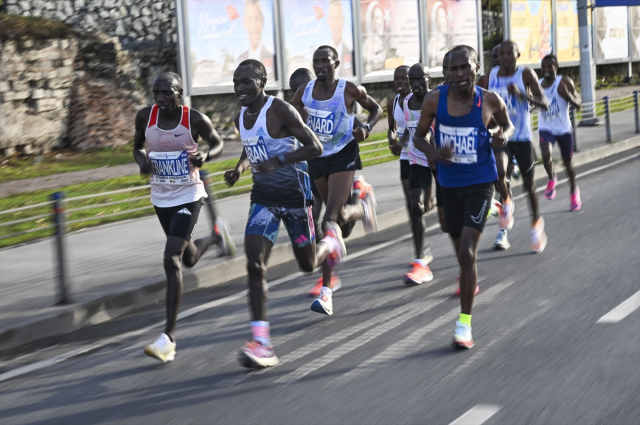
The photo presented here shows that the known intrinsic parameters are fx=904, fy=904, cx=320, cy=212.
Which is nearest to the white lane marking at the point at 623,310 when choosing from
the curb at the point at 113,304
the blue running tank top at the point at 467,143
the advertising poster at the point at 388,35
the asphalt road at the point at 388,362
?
the asphalt road at the point at 388,362

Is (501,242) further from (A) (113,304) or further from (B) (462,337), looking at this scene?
(A) (113,304)

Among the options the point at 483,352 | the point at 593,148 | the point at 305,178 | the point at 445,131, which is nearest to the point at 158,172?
the point at 305,178

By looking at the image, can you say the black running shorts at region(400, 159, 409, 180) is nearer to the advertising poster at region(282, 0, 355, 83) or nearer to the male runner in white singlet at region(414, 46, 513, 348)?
the male runner in white singlet at region(414, 46, 513, 348)

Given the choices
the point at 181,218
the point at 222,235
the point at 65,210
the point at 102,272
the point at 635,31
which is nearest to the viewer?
the point at 181,218

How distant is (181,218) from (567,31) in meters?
30.7

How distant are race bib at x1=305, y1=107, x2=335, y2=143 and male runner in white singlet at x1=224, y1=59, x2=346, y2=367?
1.40 meters

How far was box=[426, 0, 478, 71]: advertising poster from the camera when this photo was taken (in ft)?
88.6

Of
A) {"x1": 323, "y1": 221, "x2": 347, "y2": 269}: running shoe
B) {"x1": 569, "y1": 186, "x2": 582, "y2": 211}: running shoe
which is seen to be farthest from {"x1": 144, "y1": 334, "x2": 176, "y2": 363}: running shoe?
{"x1": 569, "y1": 186, "x2": 582, "y2": 211}: running shoe

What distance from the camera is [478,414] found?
15.1 ft

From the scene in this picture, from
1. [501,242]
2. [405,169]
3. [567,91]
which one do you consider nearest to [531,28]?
[567,91]

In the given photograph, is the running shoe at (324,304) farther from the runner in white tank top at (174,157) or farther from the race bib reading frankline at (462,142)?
the race bib reading frankline at (462,142)

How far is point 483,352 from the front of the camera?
224 inches

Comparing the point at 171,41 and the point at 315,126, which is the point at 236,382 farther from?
the point at 171,41

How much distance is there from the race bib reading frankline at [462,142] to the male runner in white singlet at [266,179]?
Answer: 864mm
